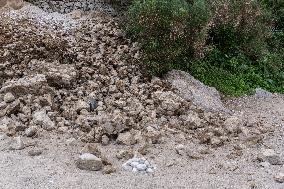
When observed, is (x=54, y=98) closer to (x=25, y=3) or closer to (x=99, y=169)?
(x=99, y=169)

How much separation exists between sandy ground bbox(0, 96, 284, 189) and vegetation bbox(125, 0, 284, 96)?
5.31 ft

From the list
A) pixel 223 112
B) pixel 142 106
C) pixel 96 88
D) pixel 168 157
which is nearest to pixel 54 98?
pixel 96 88

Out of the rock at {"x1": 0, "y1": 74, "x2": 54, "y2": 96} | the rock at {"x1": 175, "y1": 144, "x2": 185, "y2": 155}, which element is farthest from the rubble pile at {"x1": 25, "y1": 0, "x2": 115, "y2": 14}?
the rock at {"x1": 175, "y1": 144, "x2": 185, "y2": 155}

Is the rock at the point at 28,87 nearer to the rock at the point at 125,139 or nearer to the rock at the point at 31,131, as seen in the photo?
the rock at the point at 31,131

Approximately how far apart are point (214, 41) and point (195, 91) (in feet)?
4.81

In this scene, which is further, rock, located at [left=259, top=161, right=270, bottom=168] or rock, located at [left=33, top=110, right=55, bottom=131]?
rock, located at [left=33, top=110, right=55, bottom=131]

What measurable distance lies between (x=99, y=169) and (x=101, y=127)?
687 mm

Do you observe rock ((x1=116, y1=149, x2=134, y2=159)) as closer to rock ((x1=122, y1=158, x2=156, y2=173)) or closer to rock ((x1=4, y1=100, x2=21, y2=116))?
rock ((x1=122, y1=158, x2=156, y2=173))

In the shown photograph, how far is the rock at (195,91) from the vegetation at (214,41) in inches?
6.2

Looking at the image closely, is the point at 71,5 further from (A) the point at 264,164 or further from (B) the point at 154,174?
(A) the point at 264,164

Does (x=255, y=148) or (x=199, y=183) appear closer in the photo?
(x=199, y=183)

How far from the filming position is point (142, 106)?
261 inches

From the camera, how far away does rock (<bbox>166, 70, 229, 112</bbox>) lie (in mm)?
7088

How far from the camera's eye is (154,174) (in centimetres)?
560
